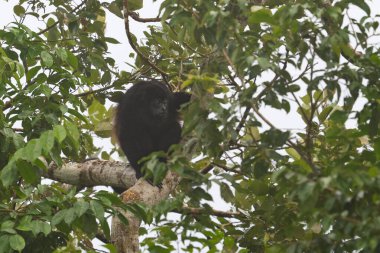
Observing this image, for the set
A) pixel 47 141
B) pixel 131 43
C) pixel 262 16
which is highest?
pixel 131 43

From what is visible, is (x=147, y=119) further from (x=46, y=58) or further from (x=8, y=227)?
(x=8, y=227)

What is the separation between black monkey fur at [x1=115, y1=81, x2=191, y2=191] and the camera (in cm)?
711

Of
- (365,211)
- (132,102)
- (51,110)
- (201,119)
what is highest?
(132,102)

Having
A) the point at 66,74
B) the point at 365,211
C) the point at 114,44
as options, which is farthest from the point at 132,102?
the point at 365,211

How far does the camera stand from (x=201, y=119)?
12.3ft

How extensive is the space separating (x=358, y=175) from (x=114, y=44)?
13.1 feet

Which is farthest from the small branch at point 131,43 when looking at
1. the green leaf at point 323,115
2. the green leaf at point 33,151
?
the green leaf at point 33,151

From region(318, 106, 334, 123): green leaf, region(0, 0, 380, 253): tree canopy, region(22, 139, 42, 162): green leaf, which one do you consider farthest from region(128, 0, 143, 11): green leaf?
region(22, 139, 42, 162): green leaf

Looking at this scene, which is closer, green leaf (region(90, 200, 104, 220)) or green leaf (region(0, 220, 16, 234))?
green leaf (region(0, 220, 16, 234))

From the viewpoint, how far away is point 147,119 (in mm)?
7664

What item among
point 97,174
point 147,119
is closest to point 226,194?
point 97,174

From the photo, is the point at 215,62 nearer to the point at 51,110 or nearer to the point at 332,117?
the point at 332,117

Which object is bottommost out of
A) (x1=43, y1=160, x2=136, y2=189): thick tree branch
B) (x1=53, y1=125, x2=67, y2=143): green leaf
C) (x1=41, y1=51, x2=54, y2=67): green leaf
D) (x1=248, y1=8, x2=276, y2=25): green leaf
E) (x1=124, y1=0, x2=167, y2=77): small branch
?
(x1=53, y1=125, x2=67, y2=143): green leaf

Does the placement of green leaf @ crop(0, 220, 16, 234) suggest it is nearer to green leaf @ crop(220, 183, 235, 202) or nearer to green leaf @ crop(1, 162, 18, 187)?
green leaf @ crop(1, 162, 18, 187)
